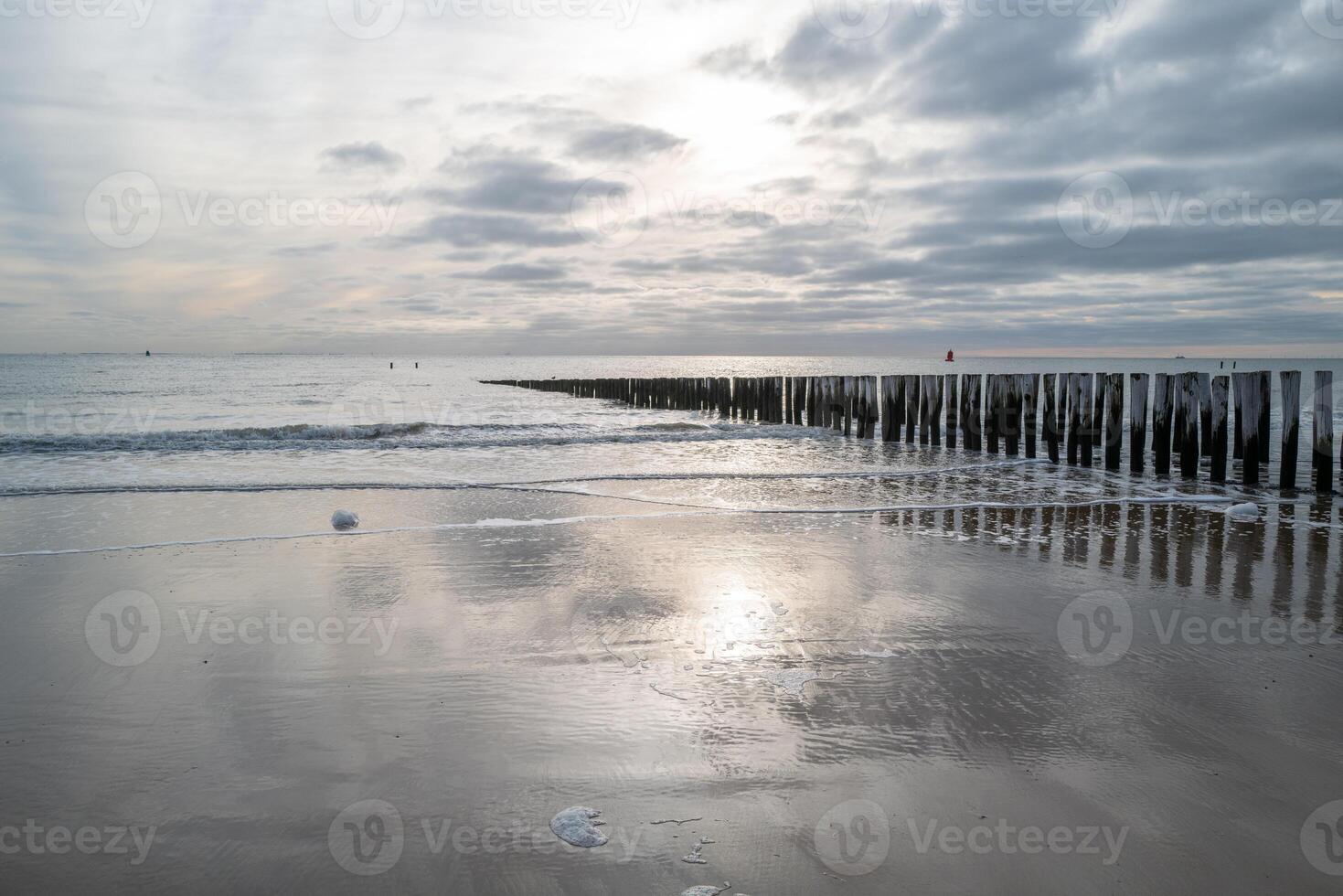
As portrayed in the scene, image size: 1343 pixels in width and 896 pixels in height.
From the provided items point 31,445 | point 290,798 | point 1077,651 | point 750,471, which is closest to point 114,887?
point 290,798

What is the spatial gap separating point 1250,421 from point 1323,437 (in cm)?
115

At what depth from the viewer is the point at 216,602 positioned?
15.6 ft

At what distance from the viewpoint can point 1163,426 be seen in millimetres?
11617

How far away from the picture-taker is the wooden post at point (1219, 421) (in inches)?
420

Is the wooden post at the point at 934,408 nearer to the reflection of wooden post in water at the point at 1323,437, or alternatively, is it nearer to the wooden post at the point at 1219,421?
the wooden post at the point at 1219,421

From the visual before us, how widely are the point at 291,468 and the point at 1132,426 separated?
13.3 metres

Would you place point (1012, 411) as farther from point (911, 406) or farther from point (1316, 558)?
point (1316, 558)

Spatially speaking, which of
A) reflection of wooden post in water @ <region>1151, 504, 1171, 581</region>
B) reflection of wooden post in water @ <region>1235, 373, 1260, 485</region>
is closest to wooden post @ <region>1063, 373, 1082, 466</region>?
reflection of wooden post in water @ <region>1235, 373, 1260, 485</region>

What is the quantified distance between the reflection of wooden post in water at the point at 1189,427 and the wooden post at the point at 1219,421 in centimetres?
21

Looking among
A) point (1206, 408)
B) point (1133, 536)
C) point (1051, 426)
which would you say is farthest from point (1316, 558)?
point (1051, 426)

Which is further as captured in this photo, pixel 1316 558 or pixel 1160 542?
pixel 1160 542

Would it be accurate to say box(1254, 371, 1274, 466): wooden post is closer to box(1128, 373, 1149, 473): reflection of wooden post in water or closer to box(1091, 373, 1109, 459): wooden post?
box(1128, 373, 1149, 473): reflection of wooden post in water

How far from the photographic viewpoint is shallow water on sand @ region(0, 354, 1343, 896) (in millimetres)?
2230

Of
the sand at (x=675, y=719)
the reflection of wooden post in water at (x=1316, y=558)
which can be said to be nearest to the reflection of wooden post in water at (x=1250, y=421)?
the reflection of wooden post in water at (x=1316, y=558)
